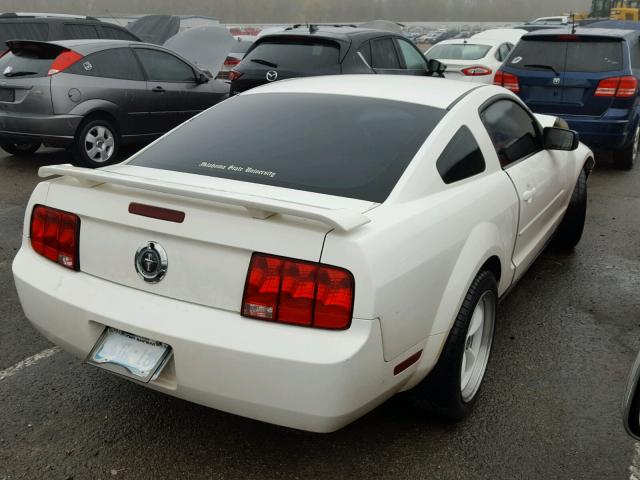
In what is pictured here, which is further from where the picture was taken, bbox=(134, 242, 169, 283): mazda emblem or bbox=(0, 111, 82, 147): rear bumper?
bbox=(0, 111, 82, 147): rear bumper

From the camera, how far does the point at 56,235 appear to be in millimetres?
2664

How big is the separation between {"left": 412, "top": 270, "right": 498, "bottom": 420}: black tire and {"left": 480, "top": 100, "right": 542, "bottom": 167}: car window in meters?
0.92

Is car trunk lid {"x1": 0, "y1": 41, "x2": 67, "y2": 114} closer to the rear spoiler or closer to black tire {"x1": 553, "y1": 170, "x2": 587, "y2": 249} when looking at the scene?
the rear spoiler

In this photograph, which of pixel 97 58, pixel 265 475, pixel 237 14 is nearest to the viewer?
pixel 265 475

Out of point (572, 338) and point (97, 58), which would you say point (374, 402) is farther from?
point (97, 58)

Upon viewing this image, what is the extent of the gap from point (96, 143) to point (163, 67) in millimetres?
1569

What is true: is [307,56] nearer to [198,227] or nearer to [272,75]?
[272,75]

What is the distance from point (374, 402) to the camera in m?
2.32

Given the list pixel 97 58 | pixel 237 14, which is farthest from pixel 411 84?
pixel 237 14

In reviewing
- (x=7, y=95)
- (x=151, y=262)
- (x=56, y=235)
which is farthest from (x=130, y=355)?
(x=7, y=95)

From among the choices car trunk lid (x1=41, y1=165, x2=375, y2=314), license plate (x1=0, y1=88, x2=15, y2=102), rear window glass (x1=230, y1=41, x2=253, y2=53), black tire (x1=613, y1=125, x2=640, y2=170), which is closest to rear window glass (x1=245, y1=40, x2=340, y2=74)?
license plate (x1=0, y1=88, x2=15, y2=102)

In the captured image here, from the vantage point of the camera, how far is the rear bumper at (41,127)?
7227 mm

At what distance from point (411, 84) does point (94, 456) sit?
2.34 meters

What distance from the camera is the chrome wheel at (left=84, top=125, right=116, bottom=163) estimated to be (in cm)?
761
